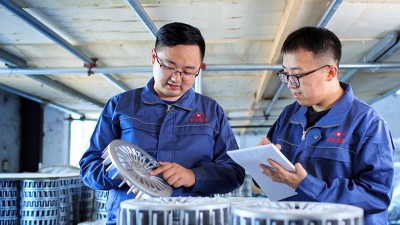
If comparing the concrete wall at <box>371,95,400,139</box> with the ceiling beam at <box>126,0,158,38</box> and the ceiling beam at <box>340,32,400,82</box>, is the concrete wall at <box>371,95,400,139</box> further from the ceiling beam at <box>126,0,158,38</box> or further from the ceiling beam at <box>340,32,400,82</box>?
the ceiling beam at <box>126,0,158,38</box>

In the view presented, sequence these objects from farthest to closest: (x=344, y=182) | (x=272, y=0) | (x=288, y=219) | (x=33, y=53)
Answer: (x=33, y=53) → (x=272, y=0) → (x=344, y=182) → (x=288, y=219)

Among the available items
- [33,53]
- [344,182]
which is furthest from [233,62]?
[344,182]

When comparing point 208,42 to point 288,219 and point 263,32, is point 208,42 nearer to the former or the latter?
point 263,32

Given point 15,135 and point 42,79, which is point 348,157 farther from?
point 15,135

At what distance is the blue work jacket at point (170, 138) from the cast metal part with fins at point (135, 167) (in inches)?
4.1

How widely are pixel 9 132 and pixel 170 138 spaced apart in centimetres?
486

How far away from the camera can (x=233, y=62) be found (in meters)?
4.58

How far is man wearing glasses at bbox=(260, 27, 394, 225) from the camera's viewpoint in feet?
4.50

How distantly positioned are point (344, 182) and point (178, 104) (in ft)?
2.18

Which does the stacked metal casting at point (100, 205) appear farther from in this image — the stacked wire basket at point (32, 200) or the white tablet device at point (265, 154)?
the white tablet device at point (265, 154)

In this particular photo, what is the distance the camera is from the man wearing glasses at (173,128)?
5.29 ft

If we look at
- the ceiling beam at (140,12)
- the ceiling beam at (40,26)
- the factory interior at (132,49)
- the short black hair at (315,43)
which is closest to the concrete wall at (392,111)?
the factory interior at (132,49)

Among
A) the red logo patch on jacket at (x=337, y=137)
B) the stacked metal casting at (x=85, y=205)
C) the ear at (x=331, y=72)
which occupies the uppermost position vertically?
the ear at (x=331, y=72)

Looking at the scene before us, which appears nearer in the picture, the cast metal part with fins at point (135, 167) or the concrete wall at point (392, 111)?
the cast metal part with fins at point (135, 167)
